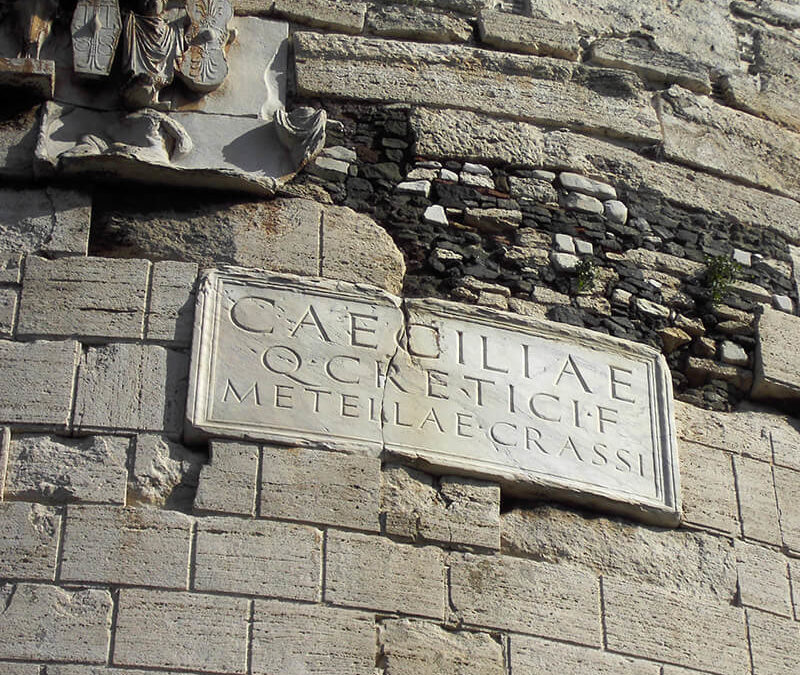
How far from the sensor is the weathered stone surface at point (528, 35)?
789 centimetres

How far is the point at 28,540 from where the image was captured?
18.6 feet

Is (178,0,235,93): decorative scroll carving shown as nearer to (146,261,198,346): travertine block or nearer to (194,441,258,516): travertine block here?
(146,261,198,346): travertine block

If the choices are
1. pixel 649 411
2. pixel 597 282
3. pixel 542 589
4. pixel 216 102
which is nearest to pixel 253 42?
pixel 216 102

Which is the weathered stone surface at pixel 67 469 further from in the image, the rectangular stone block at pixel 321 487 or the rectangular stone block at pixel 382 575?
the rectangular stone block at pixel 382 575

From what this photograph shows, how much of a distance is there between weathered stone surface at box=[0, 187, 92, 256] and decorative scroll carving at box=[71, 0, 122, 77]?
685 millimetres

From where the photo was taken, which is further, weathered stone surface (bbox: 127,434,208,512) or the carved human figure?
the carved human figure

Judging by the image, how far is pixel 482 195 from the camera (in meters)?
7.14

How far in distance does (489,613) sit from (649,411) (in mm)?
1299

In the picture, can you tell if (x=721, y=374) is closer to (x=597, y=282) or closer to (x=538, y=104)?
(x=597, y=282)

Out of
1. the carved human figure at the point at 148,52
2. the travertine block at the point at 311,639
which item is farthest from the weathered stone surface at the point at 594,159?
the travertine block at the point at 311,639

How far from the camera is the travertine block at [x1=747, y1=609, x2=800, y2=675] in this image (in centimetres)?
613

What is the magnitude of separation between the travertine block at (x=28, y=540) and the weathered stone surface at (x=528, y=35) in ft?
11.7

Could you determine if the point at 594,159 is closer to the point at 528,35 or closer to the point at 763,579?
the point at 528,35

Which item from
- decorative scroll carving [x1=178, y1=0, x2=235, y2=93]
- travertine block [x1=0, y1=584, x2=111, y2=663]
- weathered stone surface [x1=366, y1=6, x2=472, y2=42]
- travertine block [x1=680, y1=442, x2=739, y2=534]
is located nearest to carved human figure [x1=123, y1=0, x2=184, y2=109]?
decorative scroll carving [x1=178, y1=0, x2=235, y2=93]
